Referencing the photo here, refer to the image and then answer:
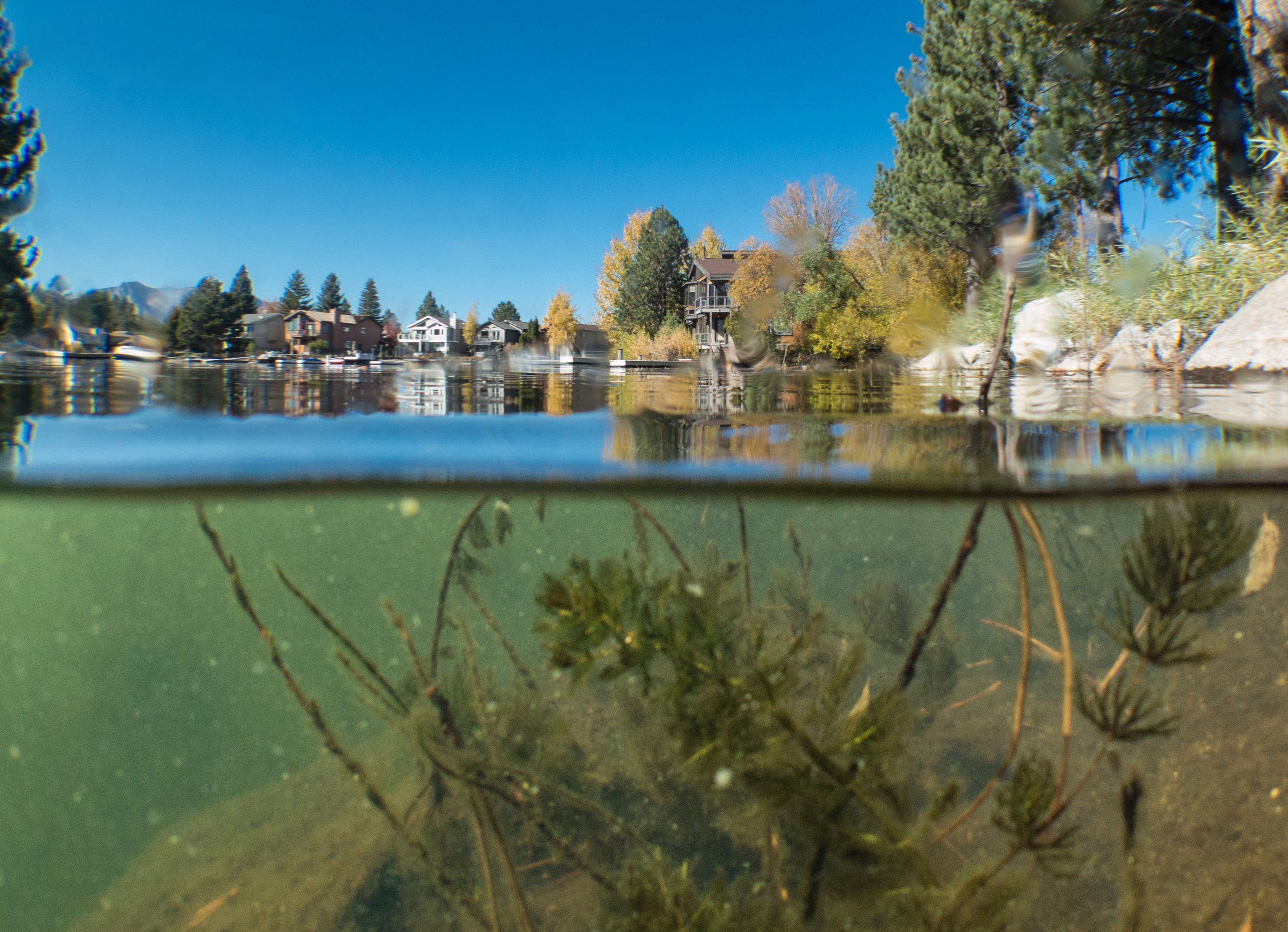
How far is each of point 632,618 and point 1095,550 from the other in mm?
3854

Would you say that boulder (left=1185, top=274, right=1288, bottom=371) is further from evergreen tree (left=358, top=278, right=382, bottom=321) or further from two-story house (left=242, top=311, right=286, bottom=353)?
two-story house (left=242, top=311, right=286, bottom=353)

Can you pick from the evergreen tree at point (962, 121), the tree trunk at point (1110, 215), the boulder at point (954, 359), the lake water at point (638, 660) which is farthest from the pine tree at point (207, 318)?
the tree trunk at point (1110, 215)

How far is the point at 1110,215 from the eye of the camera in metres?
10.1

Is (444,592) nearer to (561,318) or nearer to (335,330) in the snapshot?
(335,330)

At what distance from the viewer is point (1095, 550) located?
4961 millimetres

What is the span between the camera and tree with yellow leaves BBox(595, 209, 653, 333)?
23.0ft

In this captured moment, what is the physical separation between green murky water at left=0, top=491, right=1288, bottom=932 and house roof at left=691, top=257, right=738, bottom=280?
9.63ft

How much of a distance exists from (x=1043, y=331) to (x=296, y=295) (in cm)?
863

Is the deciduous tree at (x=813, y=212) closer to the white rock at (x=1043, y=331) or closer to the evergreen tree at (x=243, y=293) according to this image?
the white rock at (x=1043, y=331)

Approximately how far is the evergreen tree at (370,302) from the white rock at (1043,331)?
7.26 metres

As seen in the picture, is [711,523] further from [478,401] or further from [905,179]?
[905,179]

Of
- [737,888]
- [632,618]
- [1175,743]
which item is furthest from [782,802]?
[1175,743]

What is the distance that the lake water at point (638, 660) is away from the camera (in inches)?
121

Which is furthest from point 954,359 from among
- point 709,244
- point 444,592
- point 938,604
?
point 444,592
